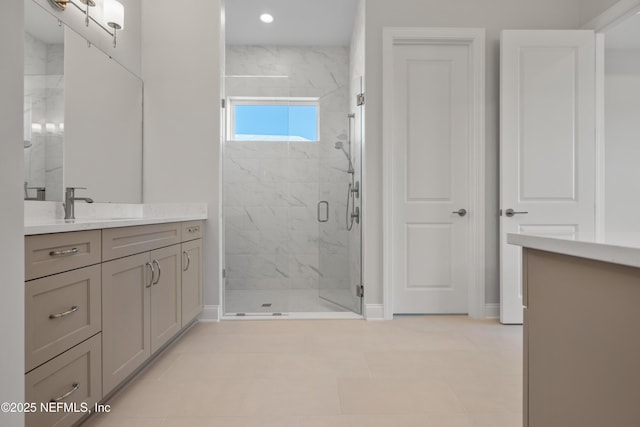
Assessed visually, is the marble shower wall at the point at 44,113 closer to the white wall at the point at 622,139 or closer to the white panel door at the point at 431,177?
Answer: the white panel door at the point at 431,177

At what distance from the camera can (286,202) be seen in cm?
362

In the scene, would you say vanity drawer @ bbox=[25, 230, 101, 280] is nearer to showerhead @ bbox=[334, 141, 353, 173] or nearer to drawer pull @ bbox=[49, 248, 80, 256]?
drawer pull @ bbox=[49, 248, 80, 256]

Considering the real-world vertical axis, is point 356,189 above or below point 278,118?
below

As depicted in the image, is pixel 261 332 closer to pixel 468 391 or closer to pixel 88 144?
pixel 468 391

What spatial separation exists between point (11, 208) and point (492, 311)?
318cm

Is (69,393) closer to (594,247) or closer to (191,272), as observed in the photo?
(191,272)

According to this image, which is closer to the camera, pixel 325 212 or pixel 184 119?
pixel 184 119

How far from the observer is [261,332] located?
8.74 feet

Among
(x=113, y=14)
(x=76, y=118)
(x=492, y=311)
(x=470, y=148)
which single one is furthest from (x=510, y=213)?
(x=113, y=14)

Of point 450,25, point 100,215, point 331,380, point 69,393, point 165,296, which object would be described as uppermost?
point 450,25

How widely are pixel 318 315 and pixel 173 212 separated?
1.50m

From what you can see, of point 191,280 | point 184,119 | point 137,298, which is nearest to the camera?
point 137,298

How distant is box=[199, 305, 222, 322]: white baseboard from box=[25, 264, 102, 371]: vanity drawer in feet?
4.97

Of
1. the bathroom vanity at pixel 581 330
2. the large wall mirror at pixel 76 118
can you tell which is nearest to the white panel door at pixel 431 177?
the bathroom vanity at pixel 581 330
